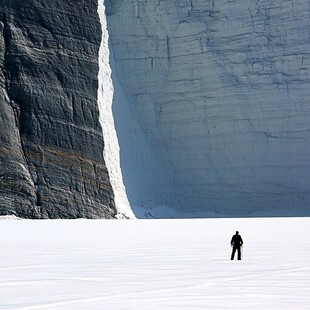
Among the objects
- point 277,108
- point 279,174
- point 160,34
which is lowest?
point 279,174

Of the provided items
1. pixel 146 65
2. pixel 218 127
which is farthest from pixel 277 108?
pixel 146 65

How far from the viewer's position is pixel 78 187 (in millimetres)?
26141

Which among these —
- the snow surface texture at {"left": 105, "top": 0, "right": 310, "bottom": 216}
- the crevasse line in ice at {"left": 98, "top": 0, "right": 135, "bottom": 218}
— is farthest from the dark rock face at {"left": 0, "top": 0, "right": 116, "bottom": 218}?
the snow surface texture at {"left": 105, "top": 0, "right": 310, "bottom": 216}

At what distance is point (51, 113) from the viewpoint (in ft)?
87.6

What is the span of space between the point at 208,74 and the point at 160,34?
2.71 meters
